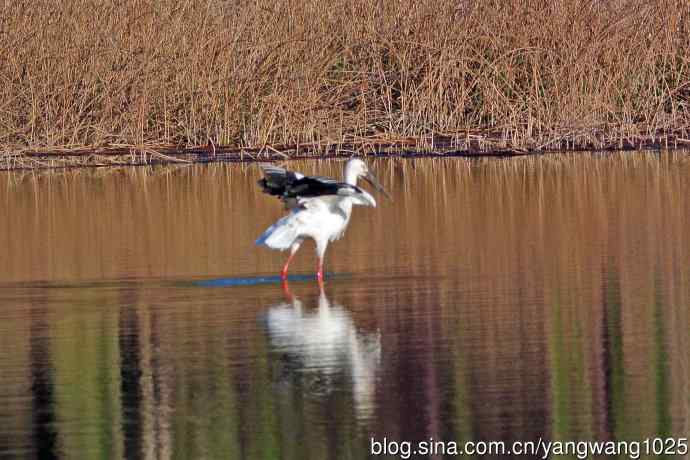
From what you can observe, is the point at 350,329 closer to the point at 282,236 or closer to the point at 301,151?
the point at 282,236

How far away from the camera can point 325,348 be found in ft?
27.2

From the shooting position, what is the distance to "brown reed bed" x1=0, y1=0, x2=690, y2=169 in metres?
21.1

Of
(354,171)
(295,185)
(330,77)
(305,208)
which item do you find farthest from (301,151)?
(295,185)

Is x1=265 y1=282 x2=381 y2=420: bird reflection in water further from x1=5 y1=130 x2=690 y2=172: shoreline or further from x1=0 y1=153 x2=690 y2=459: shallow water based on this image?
x1=5 y1=130 x2=690 y2=172: shoreline

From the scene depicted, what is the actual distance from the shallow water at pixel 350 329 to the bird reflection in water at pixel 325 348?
0.02 meters

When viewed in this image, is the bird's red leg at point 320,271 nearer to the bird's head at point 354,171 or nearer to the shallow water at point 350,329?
the shallow water at point 350,329

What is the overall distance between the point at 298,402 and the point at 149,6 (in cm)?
1503

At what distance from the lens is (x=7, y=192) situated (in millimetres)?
18453

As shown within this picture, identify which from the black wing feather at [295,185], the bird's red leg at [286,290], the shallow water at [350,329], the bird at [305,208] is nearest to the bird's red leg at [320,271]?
the bird at [305,208]

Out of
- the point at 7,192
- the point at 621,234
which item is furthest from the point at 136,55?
the point at 621,234

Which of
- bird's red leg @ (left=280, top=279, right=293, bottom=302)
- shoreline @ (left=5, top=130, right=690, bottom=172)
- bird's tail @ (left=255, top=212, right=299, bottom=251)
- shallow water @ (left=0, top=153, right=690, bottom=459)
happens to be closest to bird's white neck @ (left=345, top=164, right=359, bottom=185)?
shallow water @ (left=0, top=153, right=690, bottom=459)

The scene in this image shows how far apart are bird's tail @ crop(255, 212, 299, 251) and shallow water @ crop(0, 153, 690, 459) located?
252 mm

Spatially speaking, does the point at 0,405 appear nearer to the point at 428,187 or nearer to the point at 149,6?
the point at 428,187

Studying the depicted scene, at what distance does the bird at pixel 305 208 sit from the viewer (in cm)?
1084
